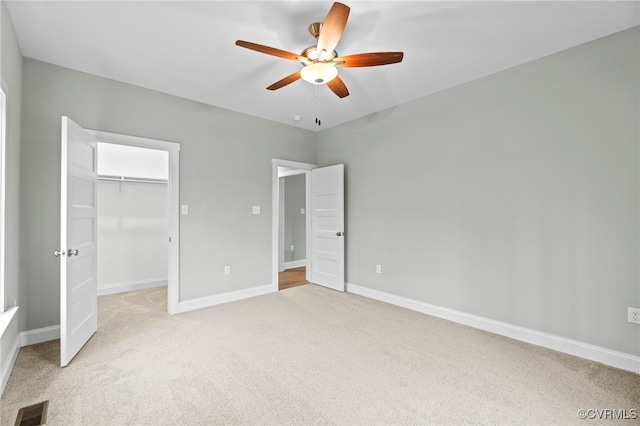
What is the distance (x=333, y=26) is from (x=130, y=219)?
4360 mm

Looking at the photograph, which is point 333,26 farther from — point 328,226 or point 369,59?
point 328,226

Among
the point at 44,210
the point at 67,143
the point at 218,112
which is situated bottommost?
the point at 44,210

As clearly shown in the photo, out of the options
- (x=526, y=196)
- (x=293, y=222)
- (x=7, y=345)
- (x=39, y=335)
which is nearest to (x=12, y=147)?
(x=7, y=345)

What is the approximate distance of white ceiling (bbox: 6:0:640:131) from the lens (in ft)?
6.89

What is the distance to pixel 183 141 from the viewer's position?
370cm

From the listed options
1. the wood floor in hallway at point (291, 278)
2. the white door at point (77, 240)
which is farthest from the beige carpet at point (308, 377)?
the wood floor in hallway at point (291, 278)

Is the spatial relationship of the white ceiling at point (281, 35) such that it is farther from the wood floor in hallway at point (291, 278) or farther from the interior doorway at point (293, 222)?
the interior doorway at point (293, 222)

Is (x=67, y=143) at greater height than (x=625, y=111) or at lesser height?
lesser

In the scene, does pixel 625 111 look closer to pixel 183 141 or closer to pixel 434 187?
pixel 434 187

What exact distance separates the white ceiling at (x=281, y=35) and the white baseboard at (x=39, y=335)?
2.53 m

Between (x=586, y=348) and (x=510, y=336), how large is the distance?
567 millimetres

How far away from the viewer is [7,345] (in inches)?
87.0

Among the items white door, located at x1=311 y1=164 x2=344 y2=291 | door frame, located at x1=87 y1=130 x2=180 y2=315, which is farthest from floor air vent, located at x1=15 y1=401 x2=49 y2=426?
white door, located at x1=311 y1=164 x2=344 y2=291

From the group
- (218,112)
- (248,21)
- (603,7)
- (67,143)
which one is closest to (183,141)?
(218,112)
